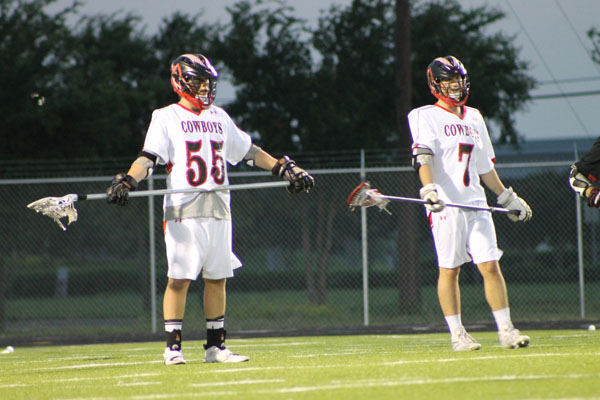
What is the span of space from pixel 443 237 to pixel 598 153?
4.25 ft

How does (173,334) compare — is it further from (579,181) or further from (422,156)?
(579,181)

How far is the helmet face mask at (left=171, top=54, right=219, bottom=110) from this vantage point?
6906 mm

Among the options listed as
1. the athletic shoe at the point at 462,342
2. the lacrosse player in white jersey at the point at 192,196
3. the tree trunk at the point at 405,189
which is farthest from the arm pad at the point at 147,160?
the tree trunk at the point at 405,189

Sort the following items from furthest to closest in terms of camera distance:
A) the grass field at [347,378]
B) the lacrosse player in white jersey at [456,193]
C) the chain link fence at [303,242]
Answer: the chain link fence at [303,242] < the lacrosse player in white jersey at [456,193] < the grass field at [347,378]

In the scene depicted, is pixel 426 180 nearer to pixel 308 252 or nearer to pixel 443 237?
pixel 443 237

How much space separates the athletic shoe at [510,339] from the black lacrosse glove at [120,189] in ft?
9.57

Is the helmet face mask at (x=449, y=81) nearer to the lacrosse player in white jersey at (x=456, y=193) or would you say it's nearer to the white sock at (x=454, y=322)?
the lacrosse player in white jersey at (x=456, y=193)

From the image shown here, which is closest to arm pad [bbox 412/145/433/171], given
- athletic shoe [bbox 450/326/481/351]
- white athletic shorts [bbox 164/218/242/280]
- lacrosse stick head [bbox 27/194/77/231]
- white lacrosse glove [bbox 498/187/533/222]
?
white lacrosse glove [bbox 498/187/533/222]

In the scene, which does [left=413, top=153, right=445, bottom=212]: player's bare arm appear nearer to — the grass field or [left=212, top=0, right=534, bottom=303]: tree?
the grass field

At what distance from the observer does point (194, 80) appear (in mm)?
6910

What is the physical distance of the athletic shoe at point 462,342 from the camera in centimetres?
683

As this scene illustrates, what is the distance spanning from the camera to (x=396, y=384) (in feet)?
16.1

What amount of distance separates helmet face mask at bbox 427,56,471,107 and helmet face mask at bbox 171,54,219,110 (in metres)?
1.77

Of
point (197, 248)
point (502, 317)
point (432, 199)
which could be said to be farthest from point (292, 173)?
point (502, 317)
